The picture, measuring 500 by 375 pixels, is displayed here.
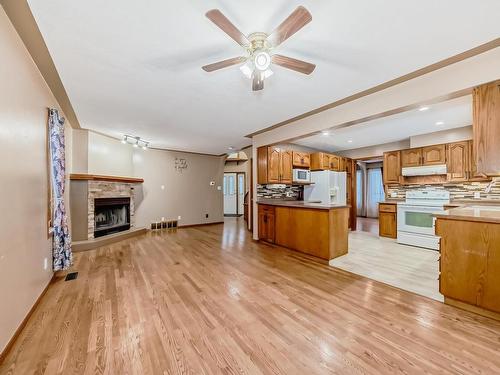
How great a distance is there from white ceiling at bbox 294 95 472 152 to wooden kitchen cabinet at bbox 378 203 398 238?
1.69 metres

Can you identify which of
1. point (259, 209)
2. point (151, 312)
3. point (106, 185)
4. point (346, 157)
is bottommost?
point (151, 312)

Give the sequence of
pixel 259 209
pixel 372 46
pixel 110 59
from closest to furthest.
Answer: pixel 372 46, pixel 110 59, pixel 259 209

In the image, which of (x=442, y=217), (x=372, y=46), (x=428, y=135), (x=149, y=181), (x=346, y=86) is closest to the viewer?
(x=372, y=46)

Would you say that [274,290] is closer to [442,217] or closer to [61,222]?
[442,217]

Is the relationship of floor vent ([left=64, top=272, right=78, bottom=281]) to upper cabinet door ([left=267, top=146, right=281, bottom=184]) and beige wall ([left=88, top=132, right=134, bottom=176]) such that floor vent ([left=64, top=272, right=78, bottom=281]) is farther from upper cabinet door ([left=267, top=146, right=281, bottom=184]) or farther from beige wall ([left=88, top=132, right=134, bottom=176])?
upper cabinet door ([left=267, top=146, right=281, bottom=184])

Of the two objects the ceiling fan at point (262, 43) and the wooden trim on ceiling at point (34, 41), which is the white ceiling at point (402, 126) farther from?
the wooden trim on ceiling at point (34, 41)

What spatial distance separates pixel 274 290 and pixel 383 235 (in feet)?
13.4

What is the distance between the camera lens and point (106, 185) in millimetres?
4957

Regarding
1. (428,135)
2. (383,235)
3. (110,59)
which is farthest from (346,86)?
(383,235)

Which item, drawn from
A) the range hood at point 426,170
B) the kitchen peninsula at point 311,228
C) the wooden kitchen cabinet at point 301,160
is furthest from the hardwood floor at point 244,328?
the range hood at point 426,170

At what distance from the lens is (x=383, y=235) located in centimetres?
530

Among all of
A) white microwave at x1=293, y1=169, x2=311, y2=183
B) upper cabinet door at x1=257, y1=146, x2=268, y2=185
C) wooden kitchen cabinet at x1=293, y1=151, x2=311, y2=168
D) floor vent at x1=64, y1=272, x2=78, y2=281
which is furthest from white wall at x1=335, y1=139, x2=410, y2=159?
floor vent at x1=64, y1=272, x2=78, y2=281

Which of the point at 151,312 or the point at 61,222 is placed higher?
the point at 61,222

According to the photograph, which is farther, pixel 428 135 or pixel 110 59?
pixel 428 135
